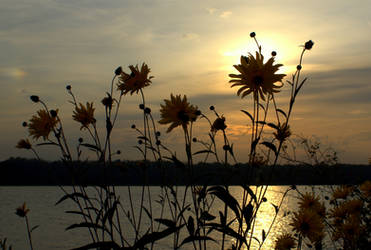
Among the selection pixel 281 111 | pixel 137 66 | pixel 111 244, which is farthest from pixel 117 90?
pixel 111 244

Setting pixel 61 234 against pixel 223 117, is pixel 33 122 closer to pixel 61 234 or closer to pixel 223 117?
pixel 223 117

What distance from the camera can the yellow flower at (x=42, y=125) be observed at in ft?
9.67

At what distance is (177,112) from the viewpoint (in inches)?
93.2

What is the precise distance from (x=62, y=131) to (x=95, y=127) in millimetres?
221

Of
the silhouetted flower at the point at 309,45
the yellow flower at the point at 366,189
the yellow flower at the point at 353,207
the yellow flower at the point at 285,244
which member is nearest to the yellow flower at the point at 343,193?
the yellow flower at the point at 366,189

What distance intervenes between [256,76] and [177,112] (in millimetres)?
558

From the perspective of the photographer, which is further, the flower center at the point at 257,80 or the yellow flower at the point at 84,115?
the yellow flower at the point at 84,115

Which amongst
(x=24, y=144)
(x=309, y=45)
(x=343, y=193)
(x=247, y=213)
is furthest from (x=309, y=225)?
(x=24, y=144)

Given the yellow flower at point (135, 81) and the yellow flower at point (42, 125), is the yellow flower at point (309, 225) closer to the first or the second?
the yellow flower at point (135, 81)

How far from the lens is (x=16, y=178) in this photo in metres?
93.0

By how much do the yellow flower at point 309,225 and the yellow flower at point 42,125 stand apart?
6.68 feet

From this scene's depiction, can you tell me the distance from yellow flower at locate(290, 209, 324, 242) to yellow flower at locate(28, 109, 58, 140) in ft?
6.68

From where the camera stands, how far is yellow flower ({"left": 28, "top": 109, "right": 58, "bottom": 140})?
2947mm

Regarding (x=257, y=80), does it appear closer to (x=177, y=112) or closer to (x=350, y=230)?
(x=177, y=112)
